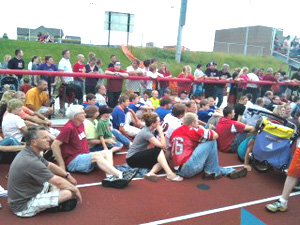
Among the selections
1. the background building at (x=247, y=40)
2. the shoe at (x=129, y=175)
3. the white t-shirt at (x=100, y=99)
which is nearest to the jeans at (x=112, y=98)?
the white t-shirt at (x=100, y=99)

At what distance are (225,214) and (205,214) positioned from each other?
307mm

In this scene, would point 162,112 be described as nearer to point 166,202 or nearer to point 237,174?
point 237,174

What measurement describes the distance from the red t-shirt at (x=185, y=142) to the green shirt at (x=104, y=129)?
1.59m

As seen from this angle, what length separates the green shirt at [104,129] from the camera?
6324 mm

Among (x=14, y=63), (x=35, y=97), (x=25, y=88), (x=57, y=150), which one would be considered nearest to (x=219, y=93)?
(x=35, y=97)

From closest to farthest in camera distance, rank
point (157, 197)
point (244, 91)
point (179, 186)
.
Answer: point (157, 197), point (179, 186), point (244, 91)

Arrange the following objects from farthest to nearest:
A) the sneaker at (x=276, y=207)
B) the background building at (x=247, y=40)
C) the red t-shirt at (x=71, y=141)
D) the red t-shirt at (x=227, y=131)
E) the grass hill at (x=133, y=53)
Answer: the background building at (x=247, y=40) < the grass hill at (x=133, y=53) < the red t-shirt at (x=227, y=131) < the red t-shirt at (x=71, y=141) < the sneaker at (x=276, y=207)

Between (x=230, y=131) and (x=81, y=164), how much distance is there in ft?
11.7

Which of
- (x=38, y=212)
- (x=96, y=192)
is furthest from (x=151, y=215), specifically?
(x=38, y=212)

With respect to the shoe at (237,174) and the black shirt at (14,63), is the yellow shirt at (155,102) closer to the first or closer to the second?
the shoe at (237,174)

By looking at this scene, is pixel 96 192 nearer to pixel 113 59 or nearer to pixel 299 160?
pixel 299 160

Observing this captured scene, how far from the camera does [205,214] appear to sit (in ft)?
14.3

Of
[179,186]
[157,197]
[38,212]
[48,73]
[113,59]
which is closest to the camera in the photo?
[38,212]

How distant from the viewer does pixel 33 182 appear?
151 inches
